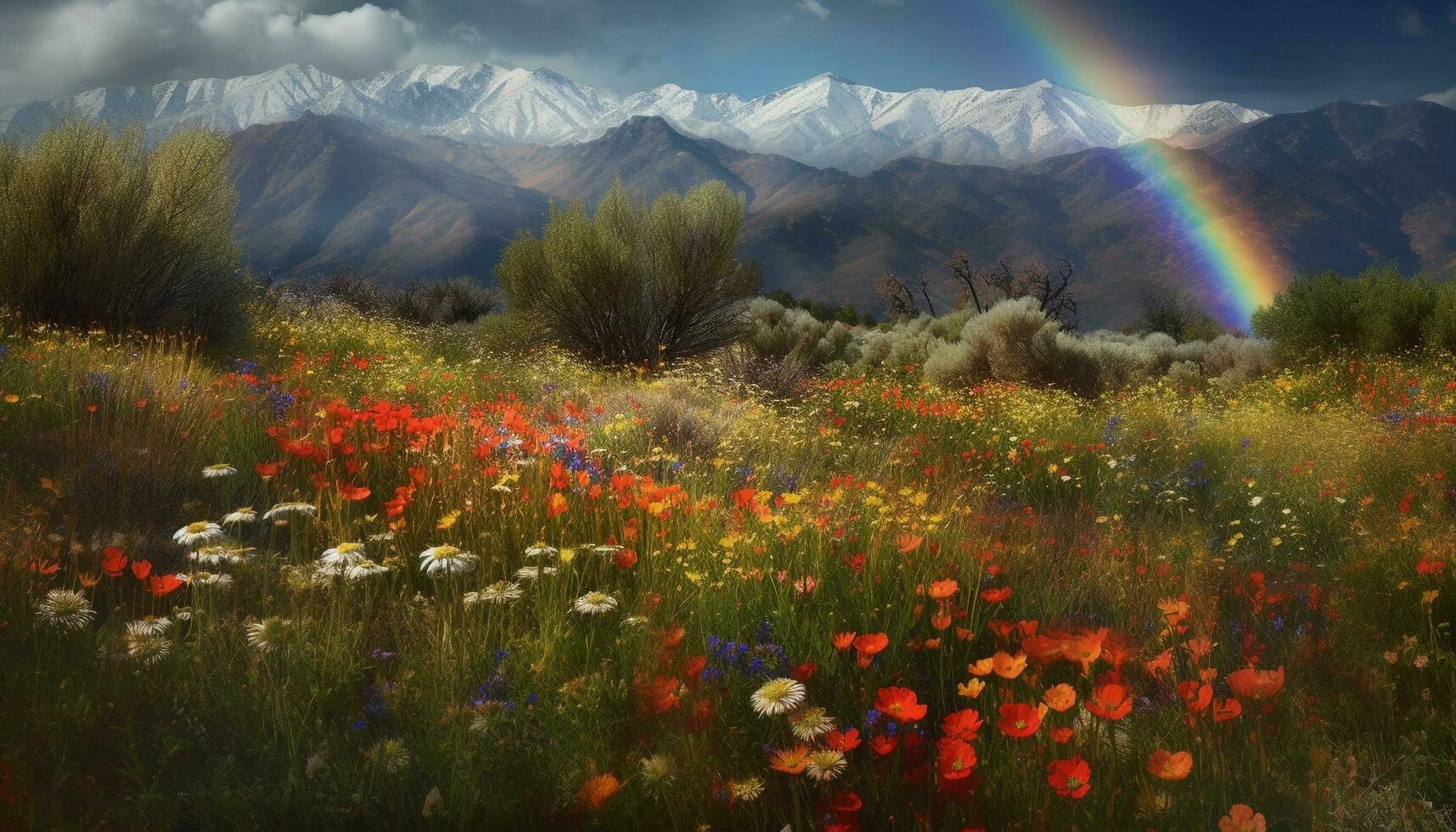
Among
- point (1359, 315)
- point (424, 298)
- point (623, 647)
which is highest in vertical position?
point (623, 647)

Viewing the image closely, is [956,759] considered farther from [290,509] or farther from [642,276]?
[642,276]

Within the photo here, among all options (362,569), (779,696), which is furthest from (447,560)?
(779,696)

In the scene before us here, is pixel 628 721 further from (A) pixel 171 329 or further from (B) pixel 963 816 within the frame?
(A) pixel 171 329

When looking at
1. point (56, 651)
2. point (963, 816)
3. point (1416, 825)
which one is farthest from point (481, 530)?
point (1416, 825)

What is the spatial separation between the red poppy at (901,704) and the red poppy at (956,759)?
0.08 m

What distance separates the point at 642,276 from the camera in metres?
15.2

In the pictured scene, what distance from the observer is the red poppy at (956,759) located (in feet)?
4.58

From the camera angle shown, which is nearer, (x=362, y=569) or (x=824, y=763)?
(x=824, y=763)

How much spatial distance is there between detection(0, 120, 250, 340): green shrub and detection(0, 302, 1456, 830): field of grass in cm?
513

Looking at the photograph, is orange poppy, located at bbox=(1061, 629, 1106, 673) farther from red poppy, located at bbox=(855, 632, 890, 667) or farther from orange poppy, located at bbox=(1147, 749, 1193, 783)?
red poppy, located at bbox=(855, 632, 890, 667)

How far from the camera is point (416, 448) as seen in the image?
3.60m

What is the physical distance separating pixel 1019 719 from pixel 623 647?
3.61 feet

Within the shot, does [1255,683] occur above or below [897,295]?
above

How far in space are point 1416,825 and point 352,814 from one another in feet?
7.63
